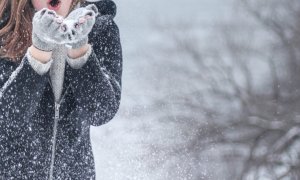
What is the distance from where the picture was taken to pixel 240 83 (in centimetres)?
652

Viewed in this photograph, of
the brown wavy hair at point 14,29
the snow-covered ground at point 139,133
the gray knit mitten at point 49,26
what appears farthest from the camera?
the snow-covered ground at point 139,133

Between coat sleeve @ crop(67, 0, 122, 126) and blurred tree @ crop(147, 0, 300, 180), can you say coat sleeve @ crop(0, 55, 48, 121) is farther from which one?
blurred tree @ crop(147, 0, 300, 180)

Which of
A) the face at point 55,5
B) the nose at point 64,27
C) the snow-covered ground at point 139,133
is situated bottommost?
the snow-covered ground at point 139,133

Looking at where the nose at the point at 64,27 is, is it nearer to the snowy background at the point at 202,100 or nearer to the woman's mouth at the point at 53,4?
the woman's mouth at the point at 53,4

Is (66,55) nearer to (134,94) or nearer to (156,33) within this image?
(134,94)

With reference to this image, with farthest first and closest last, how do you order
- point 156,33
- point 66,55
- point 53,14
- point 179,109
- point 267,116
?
point 156,33 < point 179,109 < point 267,116 < point 66,55 < point 53,14

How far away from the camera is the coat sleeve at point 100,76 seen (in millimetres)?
1114

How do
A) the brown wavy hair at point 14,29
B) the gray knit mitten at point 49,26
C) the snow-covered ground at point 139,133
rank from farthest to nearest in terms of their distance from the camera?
the snow-covered ground at point 139,133 → the brown wavy hair at point 14,29 → the gray knit mitten at point 49,26

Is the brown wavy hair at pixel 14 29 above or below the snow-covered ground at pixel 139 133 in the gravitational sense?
above

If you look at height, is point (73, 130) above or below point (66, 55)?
below

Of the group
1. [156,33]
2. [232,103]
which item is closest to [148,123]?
[232,103]

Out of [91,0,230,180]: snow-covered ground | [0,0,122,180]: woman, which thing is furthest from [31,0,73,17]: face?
[91,0,230,180]: snow-covered ground

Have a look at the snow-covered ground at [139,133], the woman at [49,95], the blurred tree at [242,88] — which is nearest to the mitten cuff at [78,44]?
the woman at [49,95]

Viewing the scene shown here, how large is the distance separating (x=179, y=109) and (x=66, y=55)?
524 cm
